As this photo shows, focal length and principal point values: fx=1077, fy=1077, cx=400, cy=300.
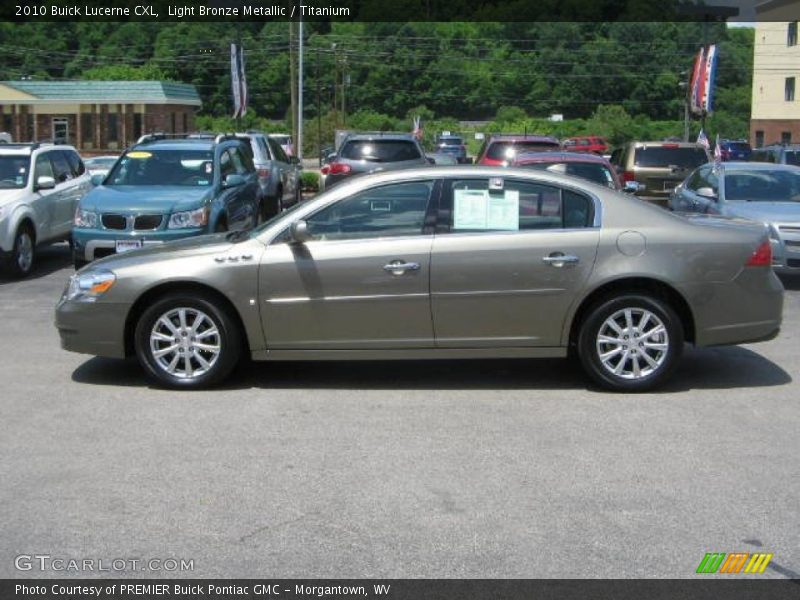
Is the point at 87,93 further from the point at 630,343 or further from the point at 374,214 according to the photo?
the point at 630,343

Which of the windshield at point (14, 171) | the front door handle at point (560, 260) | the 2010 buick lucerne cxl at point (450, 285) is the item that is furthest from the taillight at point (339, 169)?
the front door handle at point (560, 260)

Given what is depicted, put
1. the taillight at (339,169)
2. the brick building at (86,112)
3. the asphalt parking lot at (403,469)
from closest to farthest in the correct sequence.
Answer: the asphalt parking lot at (403,469) → the taillight at (339,169) → the brick building at (86,112)

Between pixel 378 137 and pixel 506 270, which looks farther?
pixel 378 137

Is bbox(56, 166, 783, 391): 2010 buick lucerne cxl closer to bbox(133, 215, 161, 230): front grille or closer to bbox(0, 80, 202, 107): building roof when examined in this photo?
bbox(133, 215, 161, 230): front grille

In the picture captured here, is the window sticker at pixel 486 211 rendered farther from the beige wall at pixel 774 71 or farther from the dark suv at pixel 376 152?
the beige wall at pixel 774 71

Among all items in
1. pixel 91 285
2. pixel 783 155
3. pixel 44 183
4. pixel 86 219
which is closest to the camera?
pixel 91 285

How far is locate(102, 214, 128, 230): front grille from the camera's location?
12.8m

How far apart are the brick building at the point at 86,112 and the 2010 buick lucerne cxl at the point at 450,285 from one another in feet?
173

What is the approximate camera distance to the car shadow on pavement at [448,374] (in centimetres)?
795

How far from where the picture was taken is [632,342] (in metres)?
7.56

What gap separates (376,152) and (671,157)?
240 inches

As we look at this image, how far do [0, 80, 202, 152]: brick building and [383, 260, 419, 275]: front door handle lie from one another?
53.3 meters

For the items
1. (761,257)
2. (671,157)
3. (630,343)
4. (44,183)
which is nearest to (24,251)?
(44,183)

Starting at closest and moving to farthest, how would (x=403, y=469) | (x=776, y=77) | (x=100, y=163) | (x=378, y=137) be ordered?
(x=403, y=469) → (x=378, y=137) → (x=100, y=163) → (x=776, y=77)
